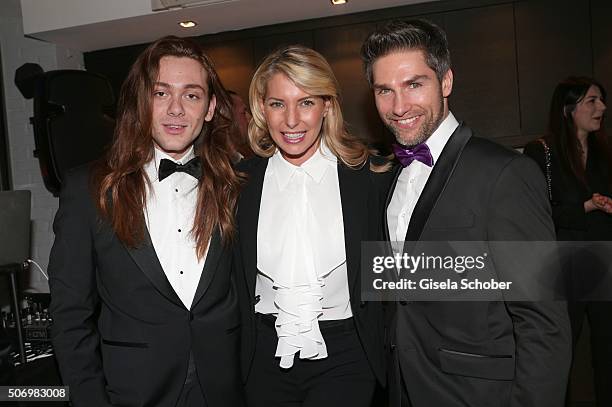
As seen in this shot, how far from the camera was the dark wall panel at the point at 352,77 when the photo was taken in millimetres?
4534

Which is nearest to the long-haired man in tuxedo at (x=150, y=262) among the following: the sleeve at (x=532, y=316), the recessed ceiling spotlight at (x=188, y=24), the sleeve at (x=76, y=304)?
the sleeve at (x=76, y=304)

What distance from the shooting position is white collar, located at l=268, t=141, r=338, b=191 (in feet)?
7.11

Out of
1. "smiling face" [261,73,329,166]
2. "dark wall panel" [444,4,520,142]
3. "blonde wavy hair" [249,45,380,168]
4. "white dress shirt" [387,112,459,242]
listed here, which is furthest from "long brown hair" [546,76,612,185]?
"smiling face" [261,73,329,166]

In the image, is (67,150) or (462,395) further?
(67,150)

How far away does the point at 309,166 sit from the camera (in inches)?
85.4

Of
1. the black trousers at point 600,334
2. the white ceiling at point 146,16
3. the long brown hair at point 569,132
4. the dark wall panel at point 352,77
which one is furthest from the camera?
the dark wall panel at point 352,77

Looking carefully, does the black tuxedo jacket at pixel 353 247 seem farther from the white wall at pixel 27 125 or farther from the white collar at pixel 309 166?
the white wall at pixel 27 125

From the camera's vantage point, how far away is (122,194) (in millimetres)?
1809

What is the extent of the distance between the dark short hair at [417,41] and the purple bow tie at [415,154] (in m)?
0.25

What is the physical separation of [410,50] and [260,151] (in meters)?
0.78

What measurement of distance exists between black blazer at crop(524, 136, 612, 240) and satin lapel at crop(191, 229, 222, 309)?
2.02 m

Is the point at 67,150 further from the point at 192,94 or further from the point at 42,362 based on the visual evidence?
the point at 192,94

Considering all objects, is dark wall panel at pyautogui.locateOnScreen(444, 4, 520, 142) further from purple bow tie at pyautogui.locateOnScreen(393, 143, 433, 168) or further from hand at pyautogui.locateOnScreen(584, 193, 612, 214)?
purple bow tie at pyautogui.locateOnScreen(393, 143, 433, 168)

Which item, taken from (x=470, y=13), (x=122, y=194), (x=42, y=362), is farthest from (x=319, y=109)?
(x=470, y=13)
